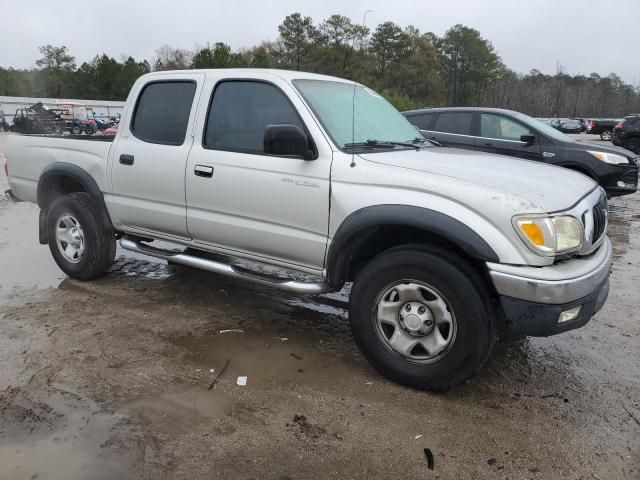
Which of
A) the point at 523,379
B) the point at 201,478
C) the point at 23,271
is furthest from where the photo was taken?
the point at 23,271

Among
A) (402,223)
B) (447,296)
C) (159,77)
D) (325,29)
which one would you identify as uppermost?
(325,29)

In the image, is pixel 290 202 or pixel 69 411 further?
pixel 290 202

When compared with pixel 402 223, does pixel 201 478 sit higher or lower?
lower

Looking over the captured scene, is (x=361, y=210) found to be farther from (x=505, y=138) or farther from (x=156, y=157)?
(x=505, y=138)

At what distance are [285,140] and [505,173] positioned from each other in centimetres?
138

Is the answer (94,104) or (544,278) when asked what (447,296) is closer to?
(544,278)

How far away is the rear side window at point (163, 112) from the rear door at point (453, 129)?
17.8 ft

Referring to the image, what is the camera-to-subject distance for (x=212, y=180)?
3.93 metres

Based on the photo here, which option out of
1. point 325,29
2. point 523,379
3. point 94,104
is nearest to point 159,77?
point 523,379

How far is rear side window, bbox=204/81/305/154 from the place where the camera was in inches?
150

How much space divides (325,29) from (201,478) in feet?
197

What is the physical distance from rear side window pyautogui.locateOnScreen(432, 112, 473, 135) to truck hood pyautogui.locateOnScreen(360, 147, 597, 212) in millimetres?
5404

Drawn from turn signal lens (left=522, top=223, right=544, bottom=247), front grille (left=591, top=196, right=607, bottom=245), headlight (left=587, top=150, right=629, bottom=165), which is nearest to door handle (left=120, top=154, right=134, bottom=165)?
turn signal lens (left=522, top=223, right=544, bottom=247)

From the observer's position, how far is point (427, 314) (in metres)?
3.16
